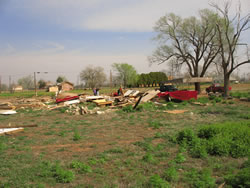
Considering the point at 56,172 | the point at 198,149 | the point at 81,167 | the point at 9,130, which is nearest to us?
the point at 56,172

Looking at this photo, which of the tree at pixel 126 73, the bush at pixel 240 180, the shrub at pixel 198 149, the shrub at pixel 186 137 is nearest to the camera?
the bush at pixel 240 180

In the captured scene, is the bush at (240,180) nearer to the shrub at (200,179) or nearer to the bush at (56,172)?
the shrub at (200,179)

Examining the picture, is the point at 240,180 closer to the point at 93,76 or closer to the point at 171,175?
the point at 171,175

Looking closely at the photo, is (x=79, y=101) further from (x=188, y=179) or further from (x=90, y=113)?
(x=188, y=179)

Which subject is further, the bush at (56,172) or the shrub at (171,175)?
the bush at (56,172)

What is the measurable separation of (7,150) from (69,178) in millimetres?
3156

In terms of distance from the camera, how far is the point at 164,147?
5.92m

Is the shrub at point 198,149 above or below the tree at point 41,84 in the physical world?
below

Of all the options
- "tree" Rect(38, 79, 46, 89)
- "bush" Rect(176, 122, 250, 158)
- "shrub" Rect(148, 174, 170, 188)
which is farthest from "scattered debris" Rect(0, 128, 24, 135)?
"tree" Rect(38, 79, 46, 89)

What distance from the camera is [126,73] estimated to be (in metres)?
84.4

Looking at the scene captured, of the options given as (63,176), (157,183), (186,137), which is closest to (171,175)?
(157,183)

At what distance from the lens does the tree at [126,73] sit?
84312 millimetres

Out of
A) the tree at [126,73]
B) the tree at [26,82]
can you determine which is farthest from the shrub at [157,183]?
the tree at [26,82]

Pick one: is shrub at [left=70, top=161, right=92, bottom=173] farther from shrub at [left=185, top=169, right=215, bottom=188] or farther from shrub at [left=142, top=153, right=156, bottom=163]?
shrub at [left=185, top=169, right=215, bottom=188]
